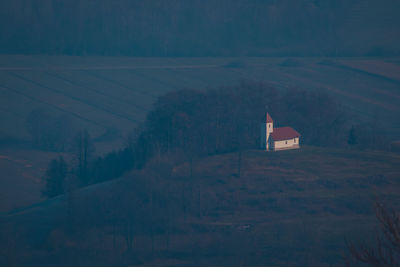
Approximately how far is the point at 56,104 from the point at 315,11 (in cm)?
4200

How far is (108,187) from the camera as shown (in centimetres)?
4209

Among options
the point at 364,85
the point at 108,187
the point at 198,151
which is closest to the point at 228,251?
the point at 108,187

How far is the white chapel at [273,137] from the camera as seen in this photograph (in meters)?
44.9

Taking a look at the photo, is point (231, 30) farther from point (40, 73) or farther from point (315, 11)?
point (40, 73)

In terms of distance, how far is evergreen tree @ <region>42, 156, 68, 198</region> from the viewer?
152ft

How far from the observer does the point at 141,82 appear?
8156 cm

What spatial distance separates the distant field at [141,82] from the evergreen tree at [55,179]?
13694mm

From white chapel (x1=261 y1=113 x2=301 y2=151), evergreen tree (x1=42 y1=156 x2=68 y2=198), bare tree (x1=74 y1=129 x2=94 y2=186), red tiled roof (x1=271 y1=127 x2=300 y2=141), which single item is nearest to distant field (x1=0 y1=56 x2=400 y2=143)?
bare tree (x1=74 y1=129 x2=94 y2=186)

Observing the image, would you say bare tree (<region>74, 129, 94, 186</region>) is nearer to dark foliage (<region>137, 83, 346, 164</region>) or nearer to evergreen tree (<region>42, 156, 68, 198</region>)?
evergreen tree (<region>42, 156, 68, 198</region>)

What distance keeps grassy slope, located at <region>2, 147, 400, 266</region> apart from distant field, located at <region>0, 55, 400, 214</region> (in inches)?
889

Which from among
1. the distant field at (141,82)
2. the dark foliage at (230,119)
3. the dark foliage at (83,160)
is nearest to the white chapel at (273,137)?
the dark foliage at (230,119)

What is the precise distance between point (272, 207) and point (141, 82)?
4894 cm

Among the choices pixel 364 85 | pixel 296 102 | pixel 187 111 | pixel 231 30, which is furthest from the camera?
pixel 231 30

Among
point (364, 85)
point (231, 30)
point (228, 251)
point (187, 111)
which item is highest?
point (231, 30)
